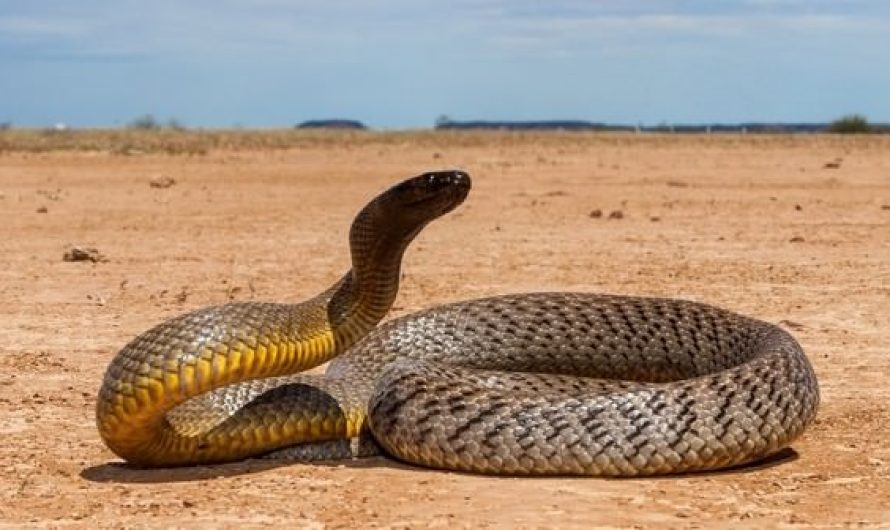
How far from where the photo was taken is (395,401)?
7148mm

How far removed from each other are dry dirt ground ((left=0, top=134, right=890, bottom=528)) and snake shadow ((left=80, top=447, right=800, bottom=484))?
23mm

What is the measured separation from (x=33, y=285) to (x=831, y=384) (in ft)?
24.8

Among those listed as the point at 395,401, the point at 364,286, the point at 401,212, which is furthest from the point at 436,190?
the point at 395,401

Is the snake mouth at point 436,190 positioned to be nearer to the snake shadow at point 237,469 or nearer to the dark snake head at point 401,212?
the dark snake head at point 401,212

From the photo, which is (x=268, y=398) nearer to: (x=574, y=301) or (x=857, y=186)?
(x=574, y=301)

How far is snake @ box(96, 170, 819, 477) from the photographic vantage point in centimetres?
672

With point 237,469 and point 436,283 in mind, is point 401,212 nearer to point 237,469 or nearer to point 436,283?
point 237,469

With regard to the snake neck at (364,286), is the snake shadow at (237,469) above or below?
below

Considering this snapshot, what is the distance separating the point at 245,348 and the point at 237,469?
771 millimetres

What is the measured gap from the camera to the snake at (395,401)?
672 cm

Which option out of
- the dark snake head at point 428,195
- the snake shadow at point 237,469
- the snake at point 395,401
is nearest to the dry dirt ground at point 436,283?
the snake shadow at point 237,469

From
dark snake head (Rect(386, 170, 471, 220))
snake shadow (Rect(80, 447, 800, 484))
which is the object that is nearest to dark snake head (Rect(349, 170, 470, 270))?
dark snake head (Rect(386, 170, 471, 220))

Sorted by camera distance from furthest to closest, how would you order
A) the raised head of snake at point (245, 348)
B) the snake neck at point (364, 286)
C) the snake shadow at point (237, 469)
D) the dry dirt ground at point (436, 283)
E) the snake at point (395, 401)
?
the snake neck at point (364, 286)
the snake shadow at point (237, 469)
the snake at point (395, 401)
the raised head of snake at point (245, 348)
the dry dirt ground at point (436, 283)

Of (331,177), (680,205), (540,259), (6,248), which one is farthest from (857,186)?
(6,248)
